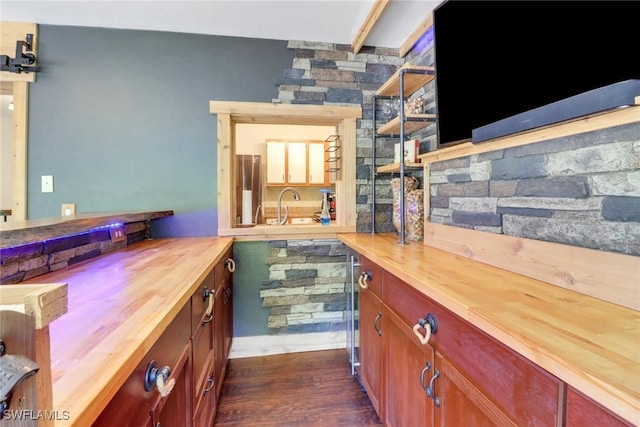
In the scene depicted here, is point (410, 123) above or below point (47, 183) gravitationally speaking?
above

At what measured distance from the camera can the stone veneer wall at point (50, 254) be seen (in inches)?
39.8

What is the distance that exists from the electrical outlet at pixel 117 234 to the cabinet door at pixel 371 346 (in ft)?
4.89

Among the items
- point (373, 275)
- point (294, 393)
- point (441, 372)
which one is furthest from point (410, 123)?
point (294, 393)

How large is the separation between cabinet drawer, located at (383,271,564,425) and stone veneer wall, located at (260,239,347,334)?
1.44 meters

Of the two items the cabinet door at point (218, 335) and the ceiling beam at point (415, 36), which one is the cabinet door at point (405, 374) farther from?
the ceiling beam at point (415, 36)

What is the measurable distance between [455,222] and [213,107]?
6.28 ft

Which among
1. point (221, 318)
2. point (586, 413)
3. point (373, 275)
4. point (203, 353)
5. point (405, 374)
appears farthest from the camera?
point (221, 318)

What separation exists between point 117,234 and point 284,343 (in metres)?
1.46

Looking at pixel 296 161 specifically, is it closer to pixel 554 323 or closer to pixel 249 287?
pixel 249 287

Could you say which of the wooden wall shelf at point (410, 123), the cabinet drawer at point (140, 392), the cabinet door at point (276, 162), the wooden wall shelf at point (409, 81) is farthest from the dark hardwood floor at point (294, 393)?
the cabinet door at point (276, 162)

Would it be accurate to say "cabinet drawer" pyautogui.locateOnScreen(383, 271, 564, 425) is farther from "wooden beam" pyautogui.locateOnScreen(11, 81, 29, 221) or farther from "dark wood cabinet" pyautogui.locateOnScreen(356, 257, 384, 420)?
"wooden beam" pyautogui.locateOnScreen(11, 81, 29, 221)

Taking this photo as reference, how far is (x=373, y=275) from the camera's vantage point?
1623 millimetres

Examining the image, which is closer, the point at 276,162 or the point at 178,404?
the point at 178,404

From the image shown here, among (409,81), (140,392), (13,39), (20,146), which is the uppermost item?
(13,39)
